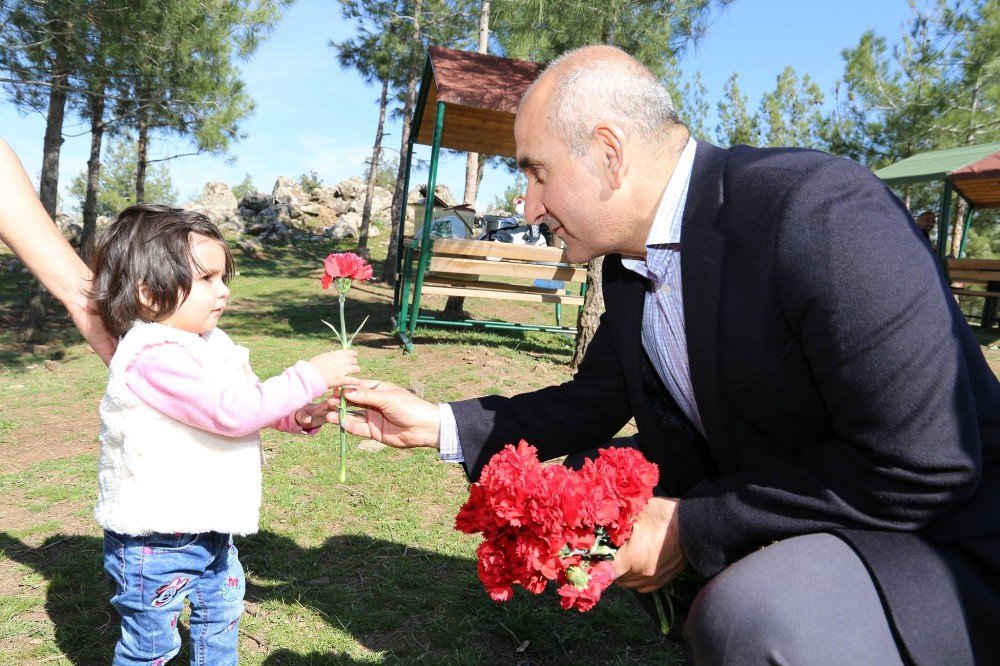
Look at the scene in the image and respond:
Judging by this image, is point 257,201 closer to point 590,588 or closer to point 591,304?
point 591,304

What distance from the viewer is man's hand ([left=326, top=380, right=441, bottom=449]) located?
2.43 m

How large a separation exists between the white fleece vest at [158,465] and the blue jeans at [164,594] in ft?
0.29

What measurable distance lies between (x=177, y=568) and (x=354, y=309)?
9.22 m

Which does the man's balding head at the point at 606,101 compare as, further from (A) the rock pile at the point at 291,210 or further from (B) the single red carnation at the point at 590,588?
(A) the rock pile at the point at 291,210

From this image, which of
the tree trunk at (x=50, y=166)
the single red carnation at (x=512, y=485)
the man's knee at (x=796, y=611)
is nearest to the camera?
the man's knee at (x=796, y=611)

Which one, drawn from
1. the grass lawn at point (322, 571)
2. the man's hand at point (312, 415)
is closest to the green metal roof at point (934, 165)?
the grass lawn at point (322, 571)

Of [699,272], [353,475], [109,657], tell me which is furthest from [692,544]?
[353,475]

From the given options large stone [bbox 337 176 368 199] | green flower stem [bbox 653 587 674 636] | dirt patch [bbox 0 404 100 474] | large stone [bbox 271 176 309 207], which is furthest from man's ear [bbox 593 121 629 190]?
large stone [bbox 337 176 368 199]

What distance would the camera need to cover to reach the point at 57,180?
9.74m

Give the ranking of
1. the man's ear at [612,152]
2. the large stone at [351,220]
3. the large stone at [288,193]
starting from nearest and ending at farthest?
the man's ear at [612,152] < the large stone at [351,220] < the large stone at [288,193]

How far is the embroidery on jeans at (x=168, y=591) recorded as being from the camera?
7.43 feet

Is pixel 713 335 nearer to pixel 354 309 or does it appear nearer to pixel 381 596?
pixel 381 596

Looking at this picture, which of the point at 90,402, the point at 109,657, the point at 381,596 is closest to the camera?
the point at 109,657

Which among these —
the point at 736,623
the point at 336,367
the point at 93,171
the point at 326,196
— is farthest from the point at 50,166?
the point at 326,196
